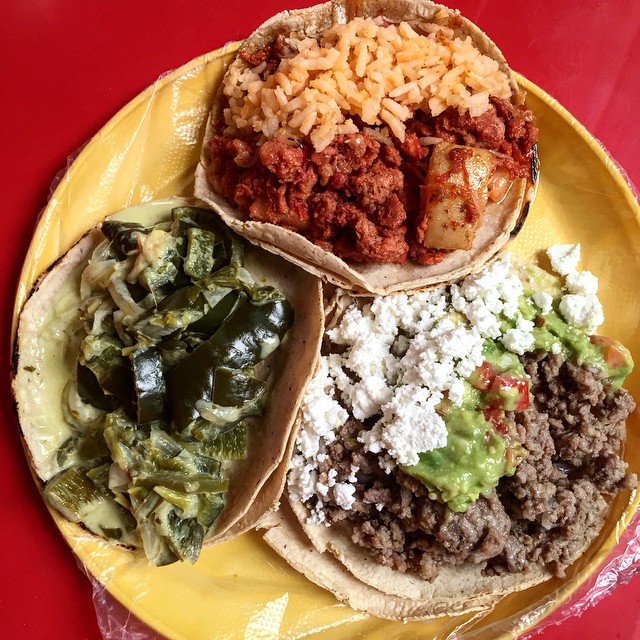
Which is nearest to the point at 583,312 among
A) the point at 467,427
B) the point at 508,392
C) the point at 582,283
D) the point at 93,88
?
the point at 582,283

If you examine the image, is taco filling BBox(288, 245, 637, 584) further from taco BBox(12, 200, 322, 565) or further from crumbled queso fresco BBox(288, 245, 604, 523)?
taco BBox(12, 200, 322, 565)

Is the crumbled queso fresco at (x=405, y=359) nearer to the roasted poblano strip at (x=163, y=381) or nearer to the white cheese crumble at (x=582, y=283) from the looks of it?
the white cheese crumble at (x=582, y=283)

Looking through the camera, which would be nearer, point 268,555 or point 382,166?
point 382,166

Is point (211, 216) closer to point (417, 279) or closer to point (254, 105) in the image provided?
point (254, 105)

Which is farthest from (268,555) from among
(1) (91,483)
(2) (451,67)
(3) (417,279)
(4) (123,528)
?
(2) (451,67)

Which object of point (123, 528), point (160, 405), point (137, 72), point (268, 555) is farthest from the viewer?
point (137, 72)

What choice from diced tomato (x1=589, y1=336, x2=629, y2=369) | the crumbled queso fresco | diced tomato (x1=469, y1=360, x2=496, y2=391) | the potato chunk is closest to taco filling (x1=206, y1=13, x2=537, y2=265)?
the potato chunk
